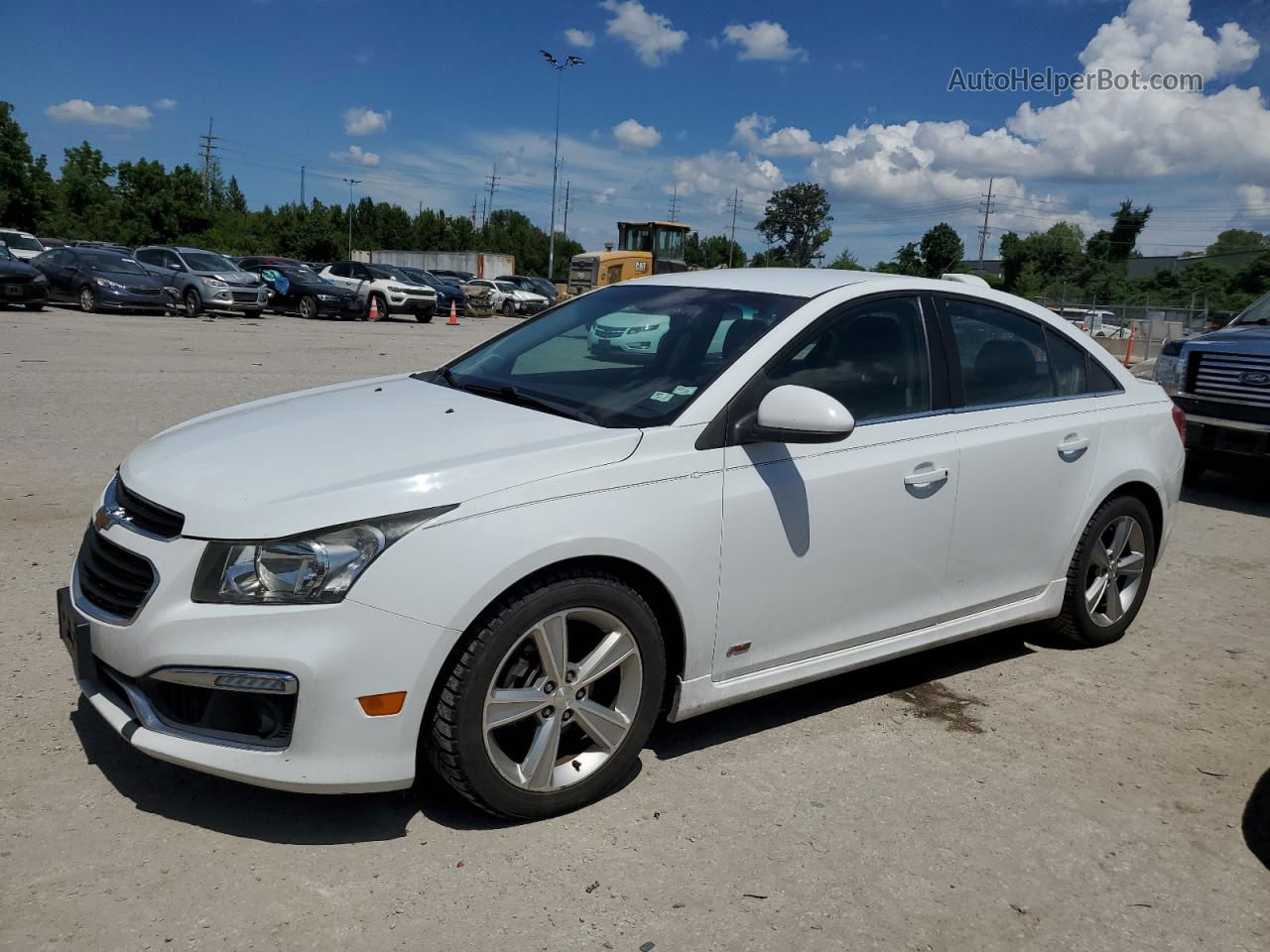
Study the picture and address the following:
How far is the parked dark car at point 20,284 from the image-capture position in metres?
20.5

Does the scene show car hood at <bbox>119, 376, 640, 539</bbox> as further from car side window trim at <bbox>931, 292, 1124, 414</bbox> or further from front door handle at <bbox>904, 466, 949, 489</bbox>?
car side window trim at <bbox>931, 292, 1124, 414</bbox>

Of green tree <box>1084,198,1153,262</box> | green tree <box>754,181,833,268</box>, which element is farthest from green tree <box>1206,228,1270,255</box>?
green tree <box>754,181,833,268</box>

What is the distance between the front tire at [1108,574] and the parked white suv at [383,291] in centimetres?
2690

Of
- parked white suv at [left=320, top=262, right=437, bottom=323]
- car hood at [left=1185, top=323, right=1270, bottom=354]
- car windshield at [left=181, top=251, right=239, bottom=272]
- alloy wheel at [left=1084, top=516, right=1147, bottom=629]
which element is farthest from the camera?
parked white suv at [left=320, top=262, right=437, bottom=323]

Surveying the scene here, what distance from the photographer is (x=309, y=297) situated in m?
28.2

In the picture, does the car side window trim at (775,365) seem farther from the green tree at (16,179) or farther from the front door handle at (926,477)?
the green tree at (16,179)

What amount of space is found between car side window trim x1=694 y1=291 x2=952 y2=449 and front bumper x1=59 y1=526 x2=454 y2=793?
1.11 meters

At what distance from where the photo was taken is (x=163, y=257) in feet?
83.9

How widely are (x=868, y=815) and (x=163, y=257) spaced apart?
26.2m

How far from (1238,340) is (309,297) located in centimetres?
2420

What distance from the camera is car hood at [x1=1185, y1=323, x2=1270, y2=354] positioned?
8.63 metres

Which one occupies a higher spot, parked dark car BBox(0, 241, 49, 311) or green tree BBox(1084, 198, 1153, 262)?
green tree BBox(1084, 198, 1153, 262)

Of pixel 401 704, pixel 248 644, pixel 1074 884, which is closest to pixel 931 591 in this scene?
pixel 1074 884

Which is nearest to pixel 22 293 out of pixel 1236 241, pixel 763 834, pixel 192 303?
pixel 192 303
